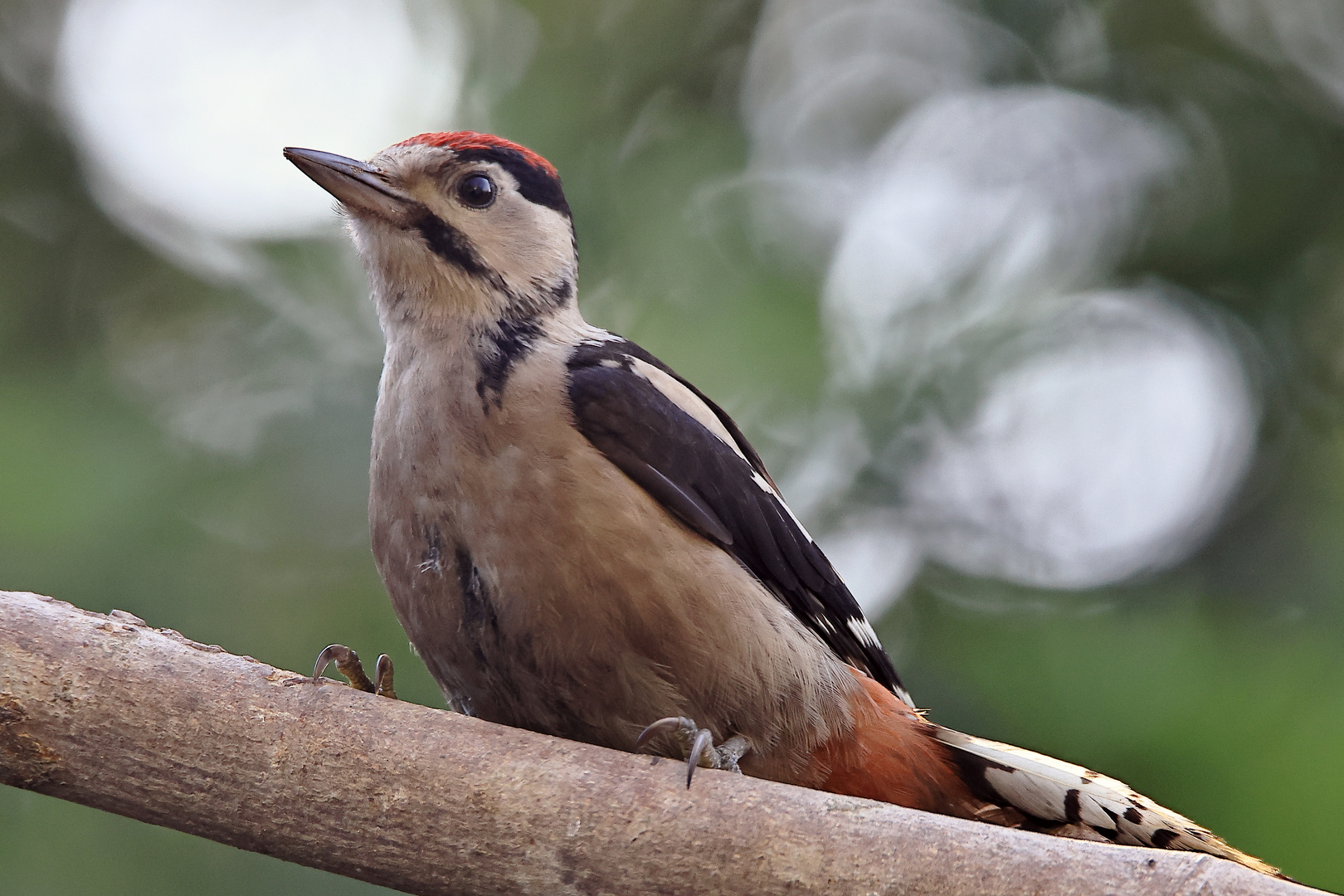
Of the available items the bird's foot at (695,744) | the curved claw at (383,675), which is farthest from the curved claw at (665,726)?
the curved claw at (383,675)

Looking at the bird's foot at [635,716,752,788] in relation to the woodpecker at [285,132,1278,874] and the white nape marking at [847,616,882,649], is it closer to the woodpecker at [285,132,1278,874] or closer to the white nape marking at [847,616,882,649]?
the woodpecker at [285,132,1278,874]

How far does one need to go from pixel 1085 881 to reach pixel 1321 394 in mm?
3698

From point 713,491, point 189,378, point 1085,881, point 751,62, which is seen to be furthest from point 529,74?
point 1085,881

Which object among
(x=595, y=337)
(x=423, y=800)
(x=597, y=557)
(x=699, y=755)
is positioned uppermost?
(x=595, y=337)

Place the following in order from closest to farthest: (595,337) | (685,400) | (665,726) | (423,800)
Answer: (423,800) < (665,726) < (685,400) < (595,337)

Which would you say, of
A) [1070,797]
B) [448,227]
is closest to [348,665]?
[448,227]

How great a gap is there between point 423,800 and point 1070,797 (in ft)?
5.35

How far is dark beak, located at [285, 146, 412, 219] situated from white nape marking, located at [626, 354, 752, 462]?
82cm

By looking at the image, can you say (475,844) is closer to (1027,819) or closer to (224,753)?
(224,753)

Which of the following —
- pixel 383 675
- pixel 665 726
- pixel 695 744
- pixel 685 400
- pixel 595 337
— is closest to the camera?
pixel 695 744

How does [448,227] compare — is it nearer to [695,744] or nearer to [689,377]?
[689,377]

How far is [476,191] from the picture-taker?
3.64 m

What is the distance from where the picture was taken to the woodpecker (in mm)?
2912

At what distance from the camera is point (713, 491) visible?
3275 mm
